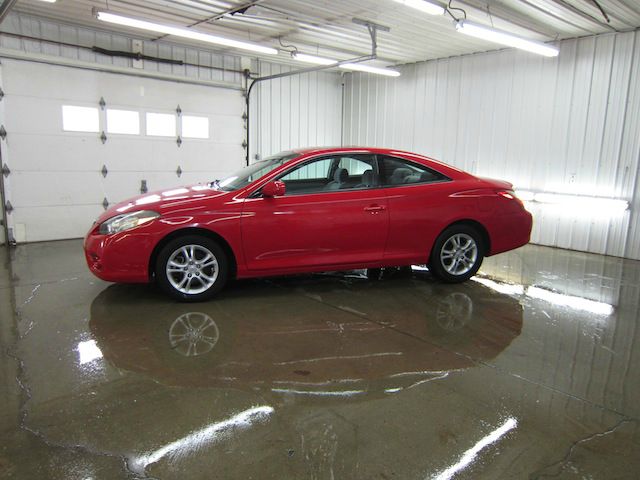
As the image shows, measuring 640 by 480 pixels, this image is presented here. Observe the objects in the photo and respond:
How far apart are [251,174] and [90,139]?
4.32m

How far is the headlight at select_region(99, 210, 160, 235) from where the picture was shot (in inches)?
159

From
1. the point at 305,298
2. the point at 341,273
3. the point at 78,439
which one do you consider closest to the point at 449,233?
the point at 341,273

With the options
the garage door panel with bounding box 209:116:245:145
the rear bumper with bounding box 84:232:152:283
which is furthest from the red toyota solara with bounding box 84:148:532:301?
the garage door panel with bounding box 209:116:245:145

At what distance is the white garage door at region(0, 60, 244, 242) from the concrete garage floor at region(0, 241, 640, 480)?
2916 millimetres

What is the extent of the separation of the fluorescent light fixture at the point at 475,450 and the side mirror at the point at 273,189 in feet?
8.73

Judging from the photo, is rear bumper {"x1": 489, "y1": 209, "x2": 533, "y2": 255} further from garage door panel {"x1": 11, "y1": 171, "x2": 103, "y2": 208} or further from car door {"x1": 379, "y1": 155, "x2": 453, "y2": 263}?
garage door panel {"x1": 11, "y1": 171, "x2": 103, "y2": 208}

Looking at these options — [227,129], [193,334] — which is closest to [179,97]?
[227,129]

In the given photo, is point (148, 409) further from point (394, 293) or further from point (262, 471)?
point (394, 293)

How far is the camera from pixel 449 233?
16.3 ft

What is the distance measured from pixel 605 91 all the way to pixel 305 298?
5.86 meters

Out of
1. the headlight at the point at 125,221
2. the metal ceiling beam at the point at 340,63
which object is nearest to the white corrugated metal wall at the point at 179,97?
the metal ceiling beam at the point at 340,63

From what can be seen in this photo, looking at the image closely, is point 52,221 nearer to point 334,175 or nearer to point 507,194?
point 334,175

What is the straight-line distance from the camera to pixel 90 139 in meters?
7.55

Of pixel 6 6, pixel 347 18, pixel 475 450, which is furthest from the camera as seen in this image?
pixel 347 18
